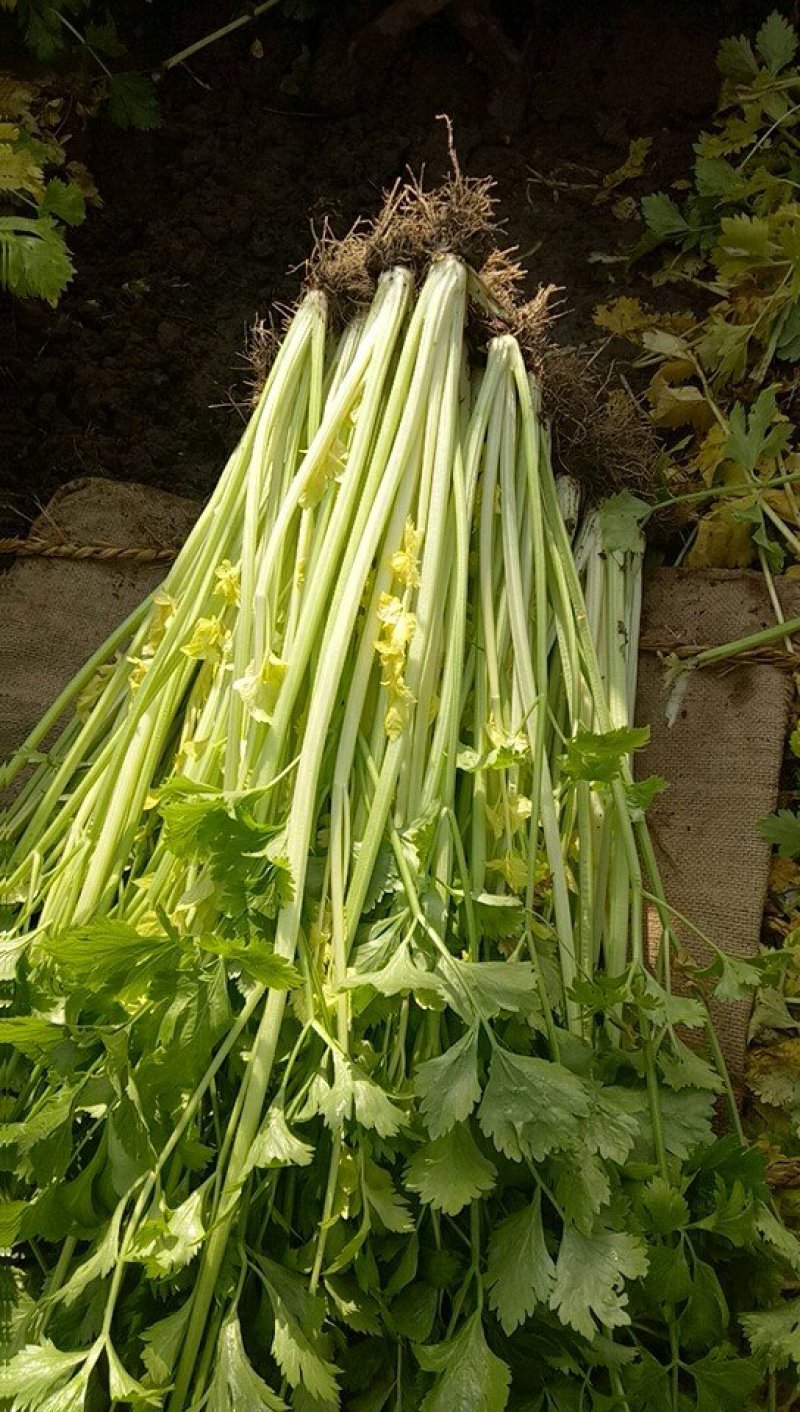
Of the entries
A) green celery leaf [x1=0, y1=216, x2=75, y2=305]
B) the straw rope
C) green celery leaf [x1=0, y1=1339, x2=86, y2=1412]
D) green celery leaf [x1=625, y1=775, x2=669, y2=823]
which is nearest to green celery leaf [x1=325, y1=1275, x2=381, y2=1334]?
green celery leaf [x1=0, y1=1339, x2=86, y2=1412]

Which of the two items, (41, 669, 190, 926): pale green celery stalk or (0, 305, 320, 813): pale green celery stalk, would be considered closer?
(41, 669, 190, 926): pale green celery stalk

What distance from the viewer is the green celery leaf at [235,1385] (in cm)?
86

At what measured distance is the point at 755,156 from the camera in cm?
199

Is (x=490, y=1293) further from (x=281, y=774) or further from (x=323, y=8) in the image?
(x=323, y=8)

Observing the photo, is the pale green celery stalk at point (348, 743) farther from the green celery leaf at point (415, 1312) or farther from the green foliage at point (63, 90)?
the green foliage at point (63, 90)

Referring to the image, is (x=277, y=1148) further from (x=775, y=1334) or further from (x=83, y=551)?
(x=83, y=551)

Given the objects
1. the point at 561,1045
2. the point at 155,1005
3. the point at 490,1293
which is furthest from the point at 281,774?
the point at 490,1293

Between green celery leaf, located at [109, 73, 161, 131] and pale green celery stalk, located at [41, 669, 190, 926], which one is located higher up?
green celery leaf, located at [109, 73, 161, 131]

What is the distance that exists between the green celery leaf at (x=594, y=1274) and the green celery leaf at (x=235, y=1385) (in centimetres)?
24

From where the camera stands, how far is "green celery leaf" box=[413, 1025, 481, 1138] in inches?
35.6

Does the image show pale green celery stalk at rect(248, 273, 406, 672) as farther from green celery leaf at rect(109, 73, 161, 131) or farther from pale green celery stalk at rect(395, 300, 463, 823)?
green celery leaf at rect(109, 73, 161, 131)

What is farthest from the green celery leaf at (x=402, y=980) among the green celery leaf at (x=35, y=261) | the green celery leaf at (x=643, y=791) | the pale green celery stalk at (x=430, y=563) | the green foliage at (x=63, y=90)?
the green foliage at (x=63, y=90)

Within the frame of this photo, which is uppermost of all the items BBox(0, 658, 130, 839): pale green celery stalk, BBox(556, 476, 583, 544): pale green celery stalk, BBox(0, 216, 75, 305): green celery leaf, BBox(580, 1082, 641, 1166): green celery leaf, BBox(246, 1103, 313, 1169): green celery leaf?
BBox(0, 216, 75, 305): green celery leaf

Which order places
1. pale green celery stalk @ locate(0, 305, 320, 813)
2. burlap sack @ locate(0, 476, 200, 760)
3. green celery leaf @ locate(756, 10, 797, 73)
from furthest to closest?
green celery leaf @ locate(756, 10, 797, 73), burlap sack @ locate(0, 476, 200, 760), pale green celery stalk @ locate(0, 305, 320, 813)
